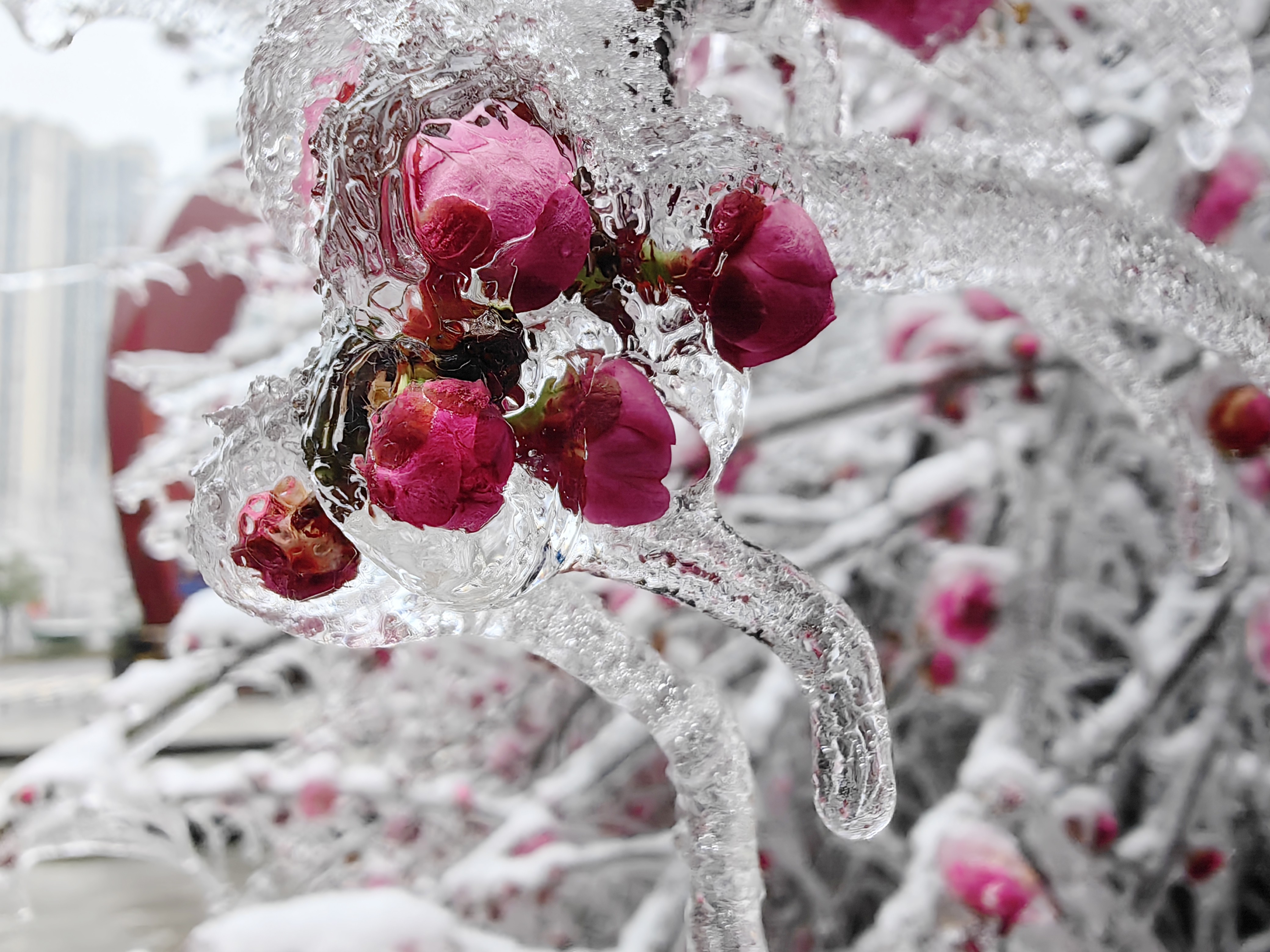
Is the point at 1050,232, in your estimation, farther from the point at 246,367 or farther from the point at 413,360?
the point at 246,367

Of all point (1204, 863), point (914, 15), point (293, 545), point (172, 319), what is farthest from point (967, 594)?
point (172, 319)

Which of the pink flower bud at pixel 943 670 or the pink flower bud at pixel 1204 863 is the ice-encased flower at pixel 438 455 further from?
the pink flower bud at pixel 1204 863

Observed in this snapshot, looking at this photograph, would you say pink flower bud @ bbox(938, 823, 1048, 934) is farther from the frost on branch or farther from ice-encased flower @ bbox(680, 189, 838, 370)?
ice-encased flower @ bbox(680, 189, 838, 370)

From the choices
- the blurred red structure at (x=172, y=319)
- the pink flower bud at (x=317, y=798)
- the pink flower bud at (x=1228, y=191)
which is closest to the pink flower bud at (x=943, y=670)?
the pink flower bud at (x=1228, y=191)

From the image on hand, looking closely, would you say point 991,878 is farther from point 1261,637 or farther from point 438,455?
point 438,455

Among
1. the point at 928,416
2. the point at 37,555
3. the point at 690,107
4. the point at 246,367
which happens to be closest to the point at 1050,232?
the point at 690,107

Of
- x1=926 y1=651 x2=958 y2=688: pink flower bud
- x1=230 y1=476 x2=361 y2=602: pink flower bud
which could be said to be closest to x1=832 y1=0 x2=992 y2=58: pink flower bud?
x1=230 y1=476 x2=361 y2=602: pink flower bud
